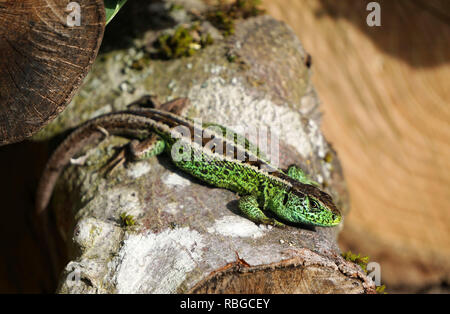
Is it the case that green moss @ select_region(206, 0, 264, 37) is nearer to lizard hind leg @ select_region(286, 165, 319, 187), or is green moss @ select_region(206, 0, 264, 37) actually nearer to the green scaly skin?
the green scaly skin

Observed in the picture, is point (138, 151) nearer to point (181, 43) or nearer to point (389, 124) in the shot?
point (181, 43)

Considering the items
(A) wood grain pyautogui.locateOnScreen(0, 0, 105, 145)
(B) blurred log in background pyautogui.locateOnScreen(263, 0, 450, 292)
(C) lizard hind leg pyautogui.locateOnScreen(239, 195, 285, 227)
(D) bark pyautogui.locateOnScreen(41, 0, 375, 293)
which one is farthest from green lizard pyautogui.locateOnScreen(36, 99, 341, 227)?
(B) blurred log in background pyautogui.locateOnScreen(263, 0, 450, 292)

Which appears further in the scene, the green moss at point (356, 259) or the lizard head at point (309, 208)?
the lizard head at point (309, 208)

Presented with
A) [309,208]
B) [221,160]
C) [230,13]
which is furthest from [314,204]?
[230,13]

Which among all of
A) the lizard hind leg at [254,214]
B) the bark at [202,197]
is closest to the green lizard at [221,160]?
the lizard hind leg at [254,214]

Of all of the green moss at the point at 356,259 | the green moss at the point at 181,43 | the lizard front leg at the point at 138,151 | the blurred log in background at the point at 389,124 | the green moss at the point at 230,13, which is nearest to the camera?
the green moss at the point at 356,259

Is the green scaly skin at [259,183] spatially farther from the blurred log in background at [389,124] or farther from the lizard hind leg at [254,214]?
the blurred log in background at [389,124]

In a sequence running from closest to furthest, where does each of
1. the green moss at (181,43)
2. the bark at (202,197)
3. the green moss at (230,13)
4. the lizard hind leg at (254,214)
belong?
the bark at (202,197) → the lizard hind leg at (254,214) → the green moss at (181,43) → the green moss at (230,13)
